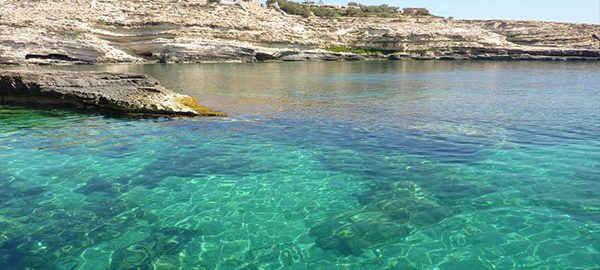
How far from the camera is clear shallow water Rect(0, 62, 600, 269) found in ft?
25.0

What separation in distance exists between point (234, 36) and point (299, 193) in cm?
7349

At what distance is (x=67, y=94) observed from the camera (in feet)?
69.3

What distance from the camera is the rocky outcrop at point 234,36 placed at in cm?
6612

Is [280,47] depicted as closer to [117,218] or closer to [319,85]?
[319,85]

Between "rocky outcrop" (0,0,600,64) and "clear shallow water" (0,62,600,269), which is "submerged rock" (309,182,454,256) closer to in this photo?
"clear shallow water" (0,62,600,269)

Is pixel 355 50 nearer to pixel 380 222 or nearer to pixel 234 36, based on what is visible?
pixel 234 36

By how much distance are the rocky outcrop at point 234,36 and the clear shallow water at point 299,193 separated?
53.2 m

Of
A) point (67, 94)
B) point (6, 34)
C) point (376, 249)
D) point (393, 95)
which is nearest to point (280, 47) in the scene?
point (6, 34)

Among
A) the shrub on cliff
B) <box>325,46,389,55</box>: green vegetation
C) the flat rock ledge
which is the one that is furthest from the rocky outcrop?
the flat rock ledge

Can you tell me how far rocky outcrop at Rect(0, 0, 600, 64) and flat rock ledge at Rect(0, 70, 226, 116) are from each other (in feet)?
149

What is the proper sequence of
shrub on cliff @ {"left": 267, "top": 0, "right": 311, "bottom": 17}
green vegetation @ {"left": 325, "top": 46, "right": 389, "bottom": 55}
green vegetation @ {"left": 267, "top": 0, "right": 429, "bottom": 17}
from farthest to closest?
green vegetation @ {"left": 267, "top": 0, "right": 429, "bottom": 17} → shrub on cliff @ {"left": 267, "top": 0, "right": 311, "bottom": 17} → green vegetation @ {"left": 325, "top": 46, "right": 389, "bottom": 55}

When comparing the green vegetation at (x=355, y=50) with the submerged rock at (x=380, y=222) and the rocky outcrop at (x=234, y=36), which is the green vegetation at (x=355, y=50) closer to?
the rocky outcrop at (x=234, y=36)

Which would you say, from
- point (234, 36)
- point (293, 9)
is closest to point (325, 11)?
point (293, 9)

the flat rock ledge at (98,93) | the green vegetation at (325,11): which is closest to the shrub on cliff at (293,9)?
the green vegetation at (325,11)
